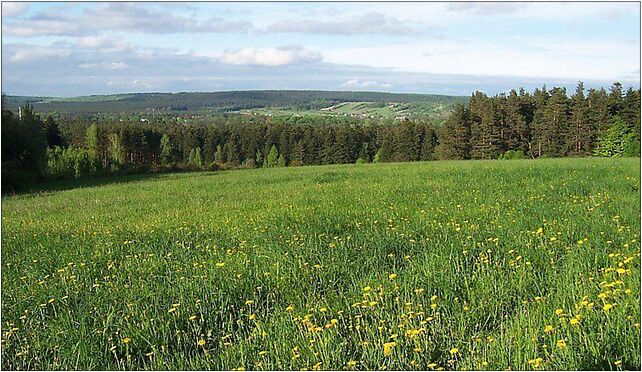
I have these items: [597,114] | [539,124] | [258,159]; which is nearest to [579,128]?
[597,114]

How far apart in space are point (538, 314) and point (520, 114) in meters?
62.2

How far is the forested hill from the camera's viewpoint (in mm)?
125562

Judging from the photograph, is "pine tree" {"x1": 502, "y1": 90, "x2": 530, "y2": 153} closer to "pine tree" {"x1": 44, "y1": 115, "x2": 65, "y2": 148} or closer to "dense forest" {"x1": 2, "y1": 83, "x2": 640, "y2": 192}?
"dense forest" {"x1": 2, "y1": 83, "x2": 640, "y2": 192}

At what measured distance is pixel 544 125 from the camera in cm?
6050

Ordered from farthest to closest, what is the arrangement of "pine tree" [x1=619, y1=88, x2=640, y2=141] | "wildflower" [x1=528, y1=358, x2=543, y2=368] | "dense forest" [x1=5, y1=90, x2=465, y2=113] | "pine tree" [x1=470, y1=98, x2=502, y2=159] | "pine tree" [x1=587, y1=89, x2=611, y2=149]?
1. "dense forest" [x1=5, y1=90, x2=465, y2=113]
2. "pine tree" [x1=470, y1=98, x2=502, y2=159]
3. "pine tree" [x1=587, y1=89, x2=611, y2=149]
4. "pine tree" [x1=619, y1=88, x2=640, y2=141]
5. "wildflower" [x1=528, y1=358, x2=543, y2=368]

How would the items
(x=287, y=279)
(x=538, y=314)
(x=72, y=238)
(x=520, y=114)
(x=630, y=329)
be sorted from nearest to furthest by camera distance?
(x=630, y=329) → (x=538, y=314) → (x=287, y=279) → (x=72, y=238) → (x=520, y=114)

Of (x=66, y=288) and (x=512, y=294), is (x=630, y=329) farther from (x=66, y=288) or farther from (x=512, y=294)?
(x=66, y=288)

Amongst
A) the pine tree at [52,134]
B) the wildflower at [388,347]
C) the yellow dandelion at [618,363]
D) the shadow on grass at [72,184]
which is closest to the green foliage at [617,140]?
the shadow on grass at [72,184]

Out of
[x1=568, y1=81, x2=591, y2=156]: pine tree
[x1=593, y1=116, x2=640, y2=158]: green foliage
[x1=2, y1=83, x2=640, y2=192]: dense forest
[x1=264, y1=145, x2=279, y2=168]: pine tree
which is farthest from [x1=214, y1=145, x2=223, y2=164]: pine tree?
[x1=593, y1=116, x2=640, y2=158]: green foliage

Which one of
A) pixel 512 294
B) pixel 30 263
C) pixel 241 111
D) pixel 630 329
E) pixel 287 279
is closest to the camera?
pixel 630 329

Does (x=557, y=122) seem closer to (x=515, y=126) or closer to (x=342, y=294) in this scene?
(x=515, y=126)

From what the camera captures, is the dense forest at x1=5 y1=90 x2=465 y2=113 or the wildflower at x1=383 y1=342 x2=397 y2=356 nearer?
the wildflower at x1=383 y1=342 x2=397 y2=356

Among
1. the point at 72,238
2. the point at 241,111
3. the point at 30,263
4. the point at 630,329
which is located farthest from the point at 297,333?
the point at 241,111

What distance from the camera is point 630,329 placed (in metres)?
3.81
